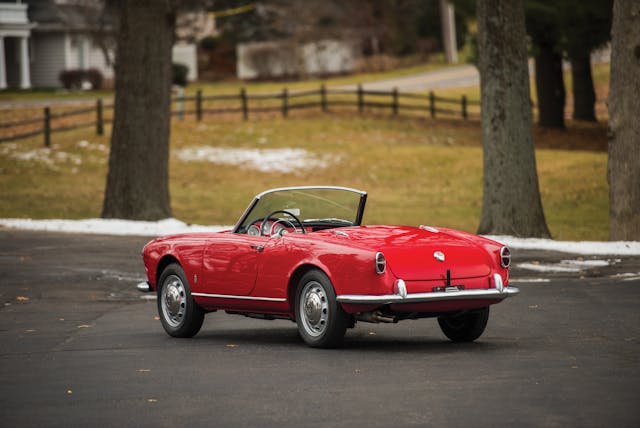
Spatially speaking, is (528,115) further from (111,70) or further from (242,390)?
(111,70)

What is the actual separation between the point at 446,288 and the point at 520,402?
92.8 inches

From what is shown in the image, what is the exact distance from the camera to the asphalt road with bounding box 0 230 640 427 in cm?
753

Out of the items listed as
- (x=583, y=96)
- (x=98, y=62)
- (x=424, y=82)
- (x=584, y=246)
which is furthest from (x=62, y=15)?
(x=584, y=246)

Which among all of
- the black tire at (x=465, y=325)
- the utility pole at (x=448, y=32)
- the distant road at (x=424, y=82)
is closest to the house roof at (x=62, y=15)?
the distant road at (x=424, y=82)

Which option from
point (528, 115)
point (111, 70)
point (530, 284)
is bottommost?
point (530, 284)

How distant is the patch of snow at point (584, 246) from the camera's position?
18797mm

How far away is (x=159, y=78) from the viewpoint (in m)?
24.7

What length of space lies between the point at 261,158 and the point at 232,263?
89.7 ft

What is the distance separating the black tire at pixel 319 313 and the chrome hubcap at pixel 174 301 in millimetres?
1715

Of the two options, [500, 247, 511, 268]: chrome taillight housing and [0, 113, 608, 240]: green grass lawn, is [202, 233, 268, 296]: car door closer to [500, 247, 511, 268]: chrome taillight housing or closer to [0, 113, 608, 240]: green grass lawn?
[500, 247, 511, 268]: chrome taillight housing

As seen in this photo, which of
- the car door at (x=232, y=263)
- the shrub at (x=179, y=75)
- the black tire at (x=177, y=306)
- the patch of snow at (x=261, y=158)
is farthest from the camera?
the shrub at (x=179, y=75)

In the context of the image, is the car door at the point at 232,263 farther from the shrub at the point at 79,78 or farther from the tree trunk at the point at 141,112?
the shrub at the point at 79,78

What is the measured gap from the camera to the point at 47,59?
2660 inches

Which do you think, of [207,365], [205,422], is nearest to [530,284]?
[207,365]
